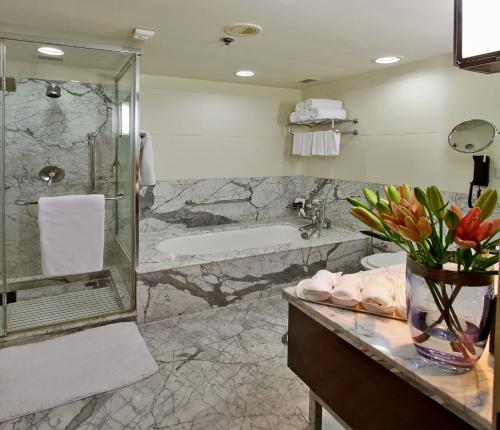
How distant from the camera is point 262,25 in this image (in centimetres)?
218

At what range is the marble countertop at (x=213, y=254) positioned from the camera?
2938 millimetres

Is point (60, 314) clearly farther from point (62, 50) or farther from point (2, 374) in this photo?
point (62, 50)

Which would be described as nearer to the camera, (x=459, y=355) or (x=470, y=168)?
(x=459, y=355)

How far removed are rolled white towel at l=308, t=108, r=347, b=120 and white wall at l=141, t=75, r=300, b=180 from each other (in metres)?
0.67

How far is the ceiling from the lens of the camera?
1.91m

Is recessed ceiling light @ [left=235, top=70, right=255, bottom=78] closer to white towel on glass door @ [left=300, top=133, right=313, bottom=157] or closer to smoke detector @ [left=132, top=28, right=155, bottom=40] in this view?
white towel on glass door @ [left=300, top=133, right=313, bottom=157]

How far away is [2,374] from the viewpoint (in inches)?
87.0

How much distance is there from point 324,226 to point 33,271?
276cm

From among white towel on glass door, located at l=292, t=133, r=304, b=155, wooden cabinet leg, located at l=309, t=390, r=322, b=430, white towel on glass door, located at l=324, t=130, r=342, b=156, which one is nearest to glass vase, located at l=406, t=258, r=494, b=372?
wooden cabinet leg, located at l=309, t=390, r=322, b=430

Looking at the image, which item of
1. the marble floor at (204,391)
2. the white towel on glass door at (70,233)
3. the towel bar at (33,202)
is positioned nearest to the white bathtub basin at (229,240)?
the towel bar at (33,202)

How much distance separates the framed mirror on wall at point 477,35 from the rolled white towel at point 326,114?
2795 mm

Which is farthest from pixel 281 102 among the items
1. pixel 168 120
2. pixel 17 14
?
pixel 17 14

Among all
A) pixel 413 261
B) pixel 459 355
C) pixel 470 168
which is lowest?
pixel 459 355

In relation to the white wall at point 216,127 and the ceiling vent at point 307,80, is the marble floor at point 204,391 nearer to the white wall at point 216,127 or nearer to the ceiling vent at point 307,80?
the white wall at point 216,127
